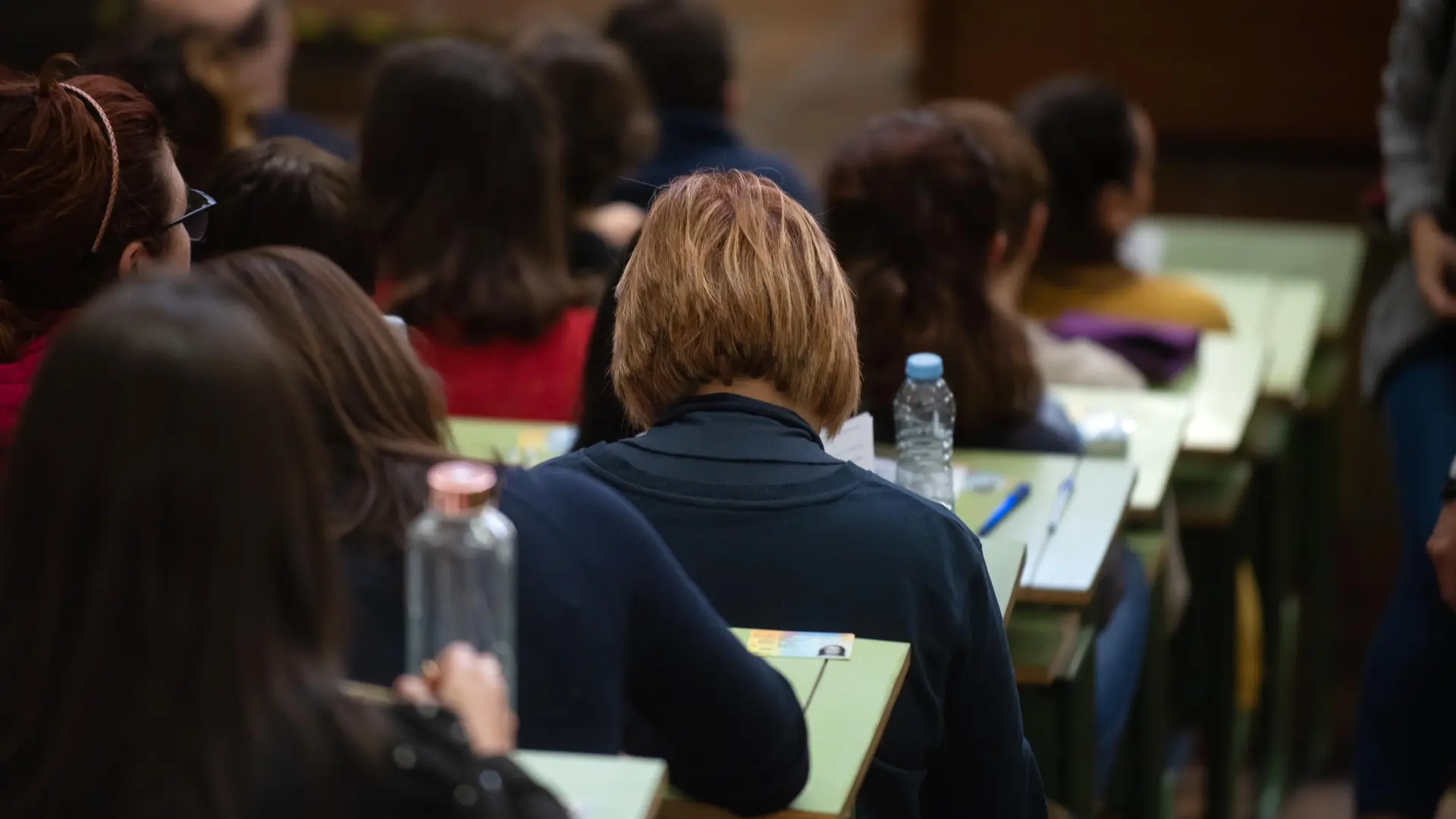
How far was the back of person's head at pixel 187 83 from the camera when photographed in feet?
10.0

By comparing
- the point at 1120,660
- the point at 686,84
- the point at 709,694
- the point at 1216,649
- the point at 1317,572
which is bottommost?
the point at 1317,572

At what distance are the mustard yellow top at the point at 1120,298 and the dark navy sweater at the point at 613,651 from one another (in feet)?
7.43

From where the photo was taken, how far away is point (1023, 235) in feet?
10.3

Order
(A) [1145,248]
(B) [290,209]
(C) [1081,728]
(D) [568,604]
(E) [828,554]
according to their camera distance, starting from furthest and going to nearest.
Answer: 1. (A) [1145,248]
2. (C) [1081,728]
3. (B) [290,209]
4. (E) [828,554]
5. (D) [568,604]

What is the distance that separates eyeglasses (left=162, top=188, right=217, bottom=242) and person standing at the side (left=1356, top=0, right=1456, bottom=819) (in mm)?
1740

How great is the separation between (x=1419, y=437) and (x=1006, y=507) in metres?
0.72

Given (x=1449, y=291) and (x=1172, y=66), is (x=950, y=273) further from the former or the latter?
(x=1172, y=66)

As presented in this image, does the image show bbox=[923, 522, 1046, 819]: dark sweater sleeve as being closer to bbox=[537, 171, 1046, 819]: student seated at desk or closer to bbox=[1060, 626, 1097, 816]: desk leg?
bbox=[537, 171, 1046, 819]: student seated at desk

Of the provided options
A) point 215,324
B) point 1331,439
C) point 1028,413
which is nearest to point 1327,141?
point 1331,439

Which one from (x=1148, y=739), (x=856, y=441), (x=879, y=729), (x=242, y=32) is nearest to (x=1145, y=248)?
(x=1148, y=739)

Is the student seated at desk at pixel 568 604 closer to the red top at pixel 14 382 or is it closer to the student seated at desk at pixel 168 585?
the student seated at desk at pixel 168 585

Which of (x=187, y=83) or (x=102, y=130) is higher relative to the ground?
(x=102, y=130)

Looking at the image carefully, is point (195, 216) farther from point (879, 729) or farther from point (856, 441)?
point (879, 729)

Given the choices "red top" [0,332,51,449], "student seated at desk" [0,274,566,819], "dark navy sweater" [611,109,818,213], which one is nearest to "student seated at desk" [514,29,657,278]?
"dark navy sweater" [611,109,818,213]
